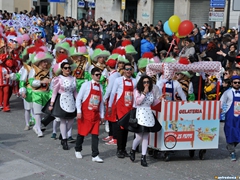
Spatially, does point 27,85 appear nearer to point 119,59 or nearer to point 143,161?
point 119,59

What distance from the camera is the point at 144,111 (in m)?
7.60

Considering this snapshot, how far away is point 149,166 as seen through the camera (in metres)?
7.78

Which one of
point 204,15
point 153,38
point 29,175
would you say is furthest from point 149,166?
point 204,15

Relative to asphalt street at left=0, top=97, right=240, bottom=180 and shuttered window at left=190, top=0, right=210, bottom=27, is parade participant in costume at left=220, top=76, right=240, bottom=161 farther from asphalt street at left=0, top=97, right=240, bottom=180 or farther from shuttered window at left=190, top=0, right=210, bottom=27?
shuttered window at left=190, top=0, right=210, bottom=27

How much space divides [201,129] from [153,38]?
10273 millimetres

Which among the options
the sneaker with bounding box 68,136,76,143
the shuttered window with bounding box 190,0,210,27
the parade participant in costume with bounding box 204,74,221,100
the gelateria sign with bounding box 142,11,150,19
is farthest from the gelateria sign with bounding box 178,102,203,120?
the gelateria sign with bounding box 142,11,150,19

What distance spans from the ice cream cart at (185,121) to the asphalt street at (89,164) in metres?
0.33

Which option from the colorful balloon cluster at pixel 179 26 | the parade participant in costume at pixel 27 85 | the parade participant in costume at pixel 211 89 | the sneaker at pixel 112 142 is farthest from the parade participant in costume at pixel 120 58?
the parade participant in costume at pixel 211 89

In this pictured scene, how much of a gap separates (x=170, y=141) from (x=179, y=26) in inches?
141

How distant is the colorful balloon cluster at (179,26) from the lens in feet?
34.0

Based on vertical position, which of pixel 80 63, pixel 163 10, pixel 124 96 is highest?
pixel 163 10

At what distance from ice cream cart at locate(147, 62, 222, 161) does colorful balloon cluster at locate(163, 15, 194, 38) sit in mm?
2377

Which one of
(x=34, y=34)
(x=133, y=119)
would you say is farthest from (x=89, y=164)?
(x=34, y=34)

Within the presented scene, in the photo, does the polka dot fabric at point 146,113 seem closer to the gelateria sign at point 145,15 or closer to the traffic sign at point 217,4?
the traffic sign at point 217,4
